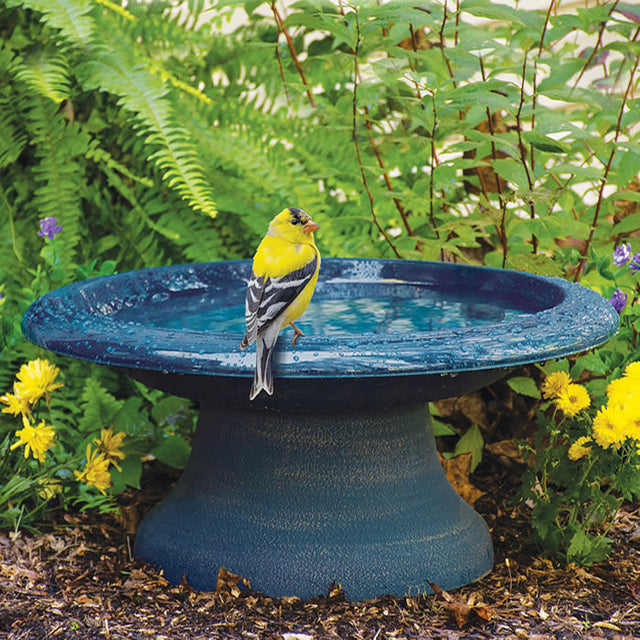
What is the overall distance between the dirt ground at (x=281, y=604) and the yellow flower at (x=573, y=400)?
1.48ft

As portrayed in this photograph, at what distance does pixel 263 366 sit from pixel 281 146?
1.87 meters

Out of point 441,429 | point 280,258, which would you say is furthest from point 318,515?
point 441,429

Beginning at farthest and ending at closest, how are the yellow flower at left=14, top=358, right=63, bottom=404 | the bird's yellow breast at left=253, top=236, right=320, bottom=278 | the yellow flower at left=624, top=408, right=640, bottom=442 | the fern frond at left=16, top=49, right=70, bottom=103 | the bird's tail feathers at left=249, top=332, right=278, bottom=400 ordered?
1. the fern frond at left=16, top=49, right=70, bottom=103
2. the yellow flower at left=14, top=358, right=63, bottom=404
3. the yellow flower at left=624, top=408, right=640, bottom=442
4. the bird's yellow breast at left=253, top=236, right=320, bottom=278
5. the bird's tail feathers at left=249, top=332, right=278, bottom=400

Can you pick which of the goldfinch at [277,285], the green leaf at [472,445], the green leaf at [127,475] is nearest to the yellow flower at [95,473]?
the green leaf at [127,475]

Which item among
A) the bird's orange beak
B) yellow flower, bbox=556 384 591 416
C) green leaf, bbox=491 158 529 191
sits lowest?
yellow flower, bbox=556 384 591 416

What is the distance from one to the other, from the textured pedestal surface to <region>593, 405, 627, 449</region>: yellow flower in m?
0.46

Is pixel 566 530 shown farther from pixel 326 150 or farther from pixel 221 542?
pixel 326 150

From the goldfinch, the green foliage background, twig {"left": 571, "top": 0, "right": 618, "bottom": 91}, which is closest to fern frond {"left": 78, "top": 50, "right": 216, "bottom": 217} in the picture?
the green foliage background

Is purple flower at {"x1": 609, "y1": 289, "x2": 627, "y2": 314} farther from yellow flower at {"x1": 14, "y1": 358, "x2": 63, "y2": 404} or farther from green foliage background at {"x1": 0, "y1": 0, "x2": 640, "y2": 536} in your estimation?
yellow flower at {"x1": 14, "y1": 358, "x2": 63, "y2": 404}

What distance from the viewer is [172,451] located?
2.80 meters

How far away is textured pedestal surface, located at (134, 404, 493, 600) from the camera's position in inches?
84.6

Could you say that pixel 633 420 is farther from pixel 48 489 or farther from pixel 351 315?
pixel 48 489

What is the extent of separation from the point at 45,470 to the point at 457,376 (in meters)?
1.29

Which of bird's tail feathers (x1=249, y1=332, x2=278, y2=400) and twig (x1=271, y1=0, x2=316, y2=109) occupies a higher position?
twig (x1=271, y1=0, x2=316, y2=109)
